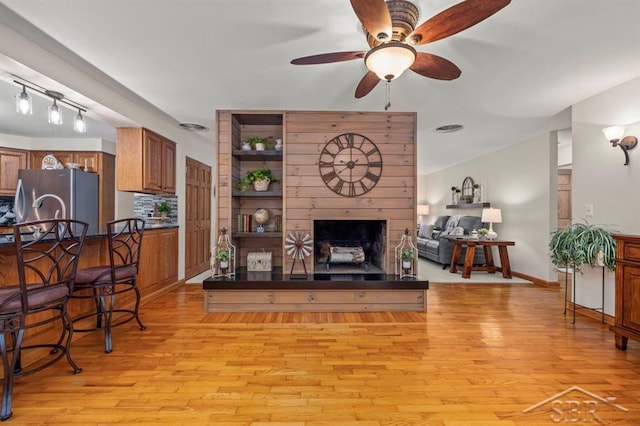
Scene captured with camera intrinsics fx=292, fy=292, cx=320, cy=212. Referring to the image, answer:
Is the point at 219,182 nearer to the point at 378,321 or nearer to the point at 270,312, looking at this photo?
the point at 270,312

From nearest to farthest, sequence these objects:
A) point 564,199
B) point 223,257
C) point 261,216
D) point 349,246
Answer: point 223,257 < point 261,216 < point 349,246 < point 564,199

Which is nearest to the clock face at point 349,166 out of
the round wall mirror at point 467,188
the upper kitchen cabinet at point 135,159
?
the upper kitchen cabinet at point 135,159

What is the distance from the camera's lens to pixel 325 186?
3.75 meters

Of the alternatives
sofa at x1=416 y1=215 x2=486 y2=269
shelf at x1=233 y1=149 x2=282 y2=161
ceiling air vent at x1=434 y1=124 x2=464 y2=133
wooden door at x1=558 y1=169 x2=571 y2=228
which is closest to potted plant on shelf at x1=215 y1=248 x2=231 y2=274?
shelf at x1=233 y1=149 x2=282 y2=161

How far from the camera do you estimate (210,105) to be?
3.56m

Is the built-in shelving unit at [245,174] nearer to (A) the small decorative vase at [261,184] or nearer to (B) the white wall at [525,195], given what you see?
(A) the small decorative vase at [261,184]

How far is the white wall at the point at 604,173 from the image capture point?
2902mm

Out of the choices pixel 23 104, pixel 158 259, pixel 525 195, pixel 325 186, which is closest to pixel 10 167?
pixel 158 259

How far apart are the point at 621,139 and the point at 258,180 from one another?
3924mm

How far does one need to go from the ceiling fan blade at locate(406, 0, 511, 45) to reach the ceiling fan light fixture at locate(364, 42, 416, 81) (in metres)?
0.13

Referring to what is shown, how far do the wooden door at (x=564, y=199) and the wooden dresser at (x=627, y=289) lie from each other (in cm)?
479

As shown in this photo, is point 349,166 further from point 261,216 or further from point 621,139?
point 621,139

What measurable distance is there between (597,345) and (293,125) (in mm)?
3788

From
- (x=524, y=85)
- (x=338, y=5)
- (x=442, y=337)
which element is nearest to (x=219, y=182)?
(x=338, y=5)
